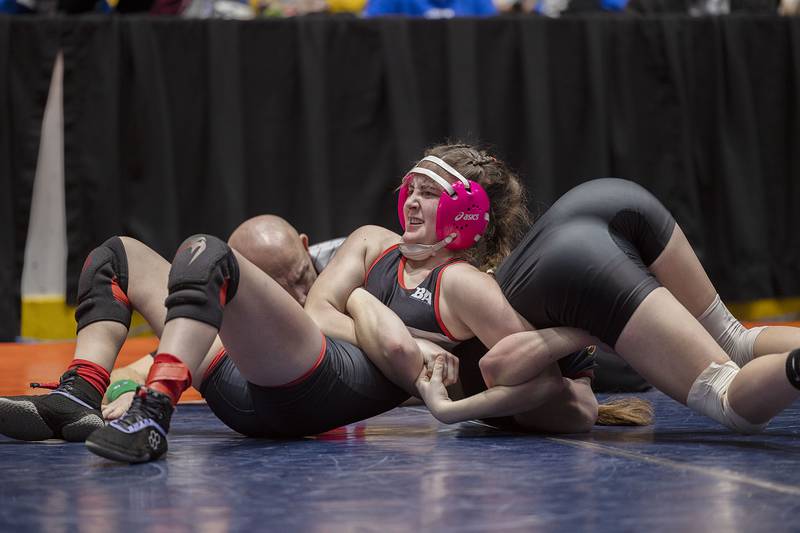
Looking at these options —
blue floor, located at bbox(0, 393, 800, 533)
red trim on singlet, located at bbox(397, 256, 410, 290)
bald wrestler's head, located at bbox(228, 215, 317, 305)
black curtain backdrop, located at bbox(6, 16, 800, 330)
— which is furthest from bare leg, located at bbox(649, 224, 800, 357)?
black curtain backdrop, located at bbox(6, 16, 800, 330)

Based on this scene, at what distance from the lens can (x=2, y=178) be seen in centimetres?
575

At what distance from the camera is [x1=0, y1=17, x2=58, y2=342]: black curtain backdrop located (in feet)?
18.9

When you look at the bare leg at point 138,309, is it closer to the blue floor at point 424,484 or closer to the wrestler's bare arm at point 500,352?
the blue floor at point 424,484

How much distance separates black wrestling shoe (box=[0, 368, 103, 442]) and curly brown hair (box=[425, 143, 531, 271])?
1106mm

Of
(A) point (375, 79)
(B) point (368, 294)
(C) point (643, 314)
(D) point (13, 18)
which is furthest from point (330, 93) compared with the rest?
(C) point (643, 314)

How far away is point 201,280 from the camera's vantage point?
7.63ft

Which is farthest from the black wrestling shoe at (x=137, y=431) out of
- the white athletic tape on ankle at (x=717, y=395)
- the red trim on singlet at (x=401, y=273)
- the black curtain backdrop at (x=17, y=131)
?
the black curtain backdrop at (x=17, y=131)

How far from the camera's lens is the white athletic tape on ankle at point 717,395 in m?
2.54

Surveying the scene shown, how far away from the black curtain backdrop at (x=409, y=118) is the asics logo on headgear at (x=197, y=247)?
136 inches

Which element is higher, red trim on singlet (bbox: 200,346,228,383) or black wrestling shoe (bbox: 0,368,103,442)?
red trim on singlet (bbox: 200,346,228,383)

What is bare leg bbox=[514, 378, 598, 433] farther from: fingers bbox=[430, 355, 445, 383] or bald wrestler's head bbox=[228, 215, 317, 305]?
bald wrestler's head bbox=[228, 215, 317, 305]

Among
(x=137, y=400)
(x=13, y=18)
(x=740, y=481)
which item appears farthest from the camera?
(x=13, y=18)

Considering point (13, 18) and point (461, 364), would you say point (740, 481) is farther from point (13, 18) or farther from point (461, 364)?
point (13, 18)

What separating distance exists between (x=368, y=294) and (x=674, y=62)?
3.78 m
